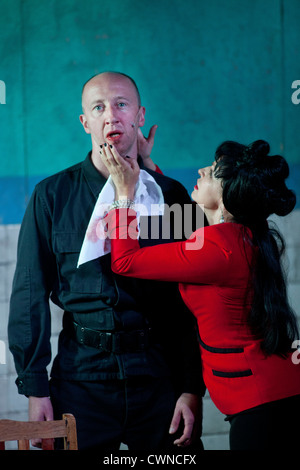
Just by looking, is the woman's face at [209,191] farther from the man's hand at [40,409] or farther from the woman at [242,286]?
the man's hand at [40,409]

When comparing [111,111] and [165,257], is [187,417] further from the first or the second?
[111,111]

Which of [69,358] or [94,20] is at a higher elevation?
[94,20]

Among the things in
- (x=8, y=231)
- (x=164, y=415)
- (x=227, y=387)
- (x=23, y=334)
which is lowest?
(x=164, y=415)

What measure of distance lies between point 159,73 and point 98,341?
1295 mm

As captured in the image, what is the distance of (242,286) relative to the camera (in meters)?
1.68

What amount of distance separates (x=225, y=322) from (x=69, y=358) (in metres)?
0.59

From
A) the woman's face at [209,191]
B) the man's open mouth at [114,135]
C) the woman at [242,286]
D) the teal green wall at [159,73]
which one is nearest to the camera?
the woman at [242,286]

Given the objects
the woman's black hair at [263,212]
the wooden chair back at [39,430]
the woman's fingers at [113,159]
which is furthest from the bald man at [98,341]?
the woman's black hair at [263,212]

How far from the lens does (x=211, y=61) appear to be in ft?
→ 8.23

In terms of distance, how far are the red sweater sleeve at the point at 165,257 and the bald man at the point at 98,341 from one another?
18 cm

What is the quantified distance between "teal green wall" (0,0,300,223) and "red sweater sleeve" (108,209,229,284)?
2.53ft

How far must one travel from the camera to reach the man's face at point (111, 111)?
1953 mm
